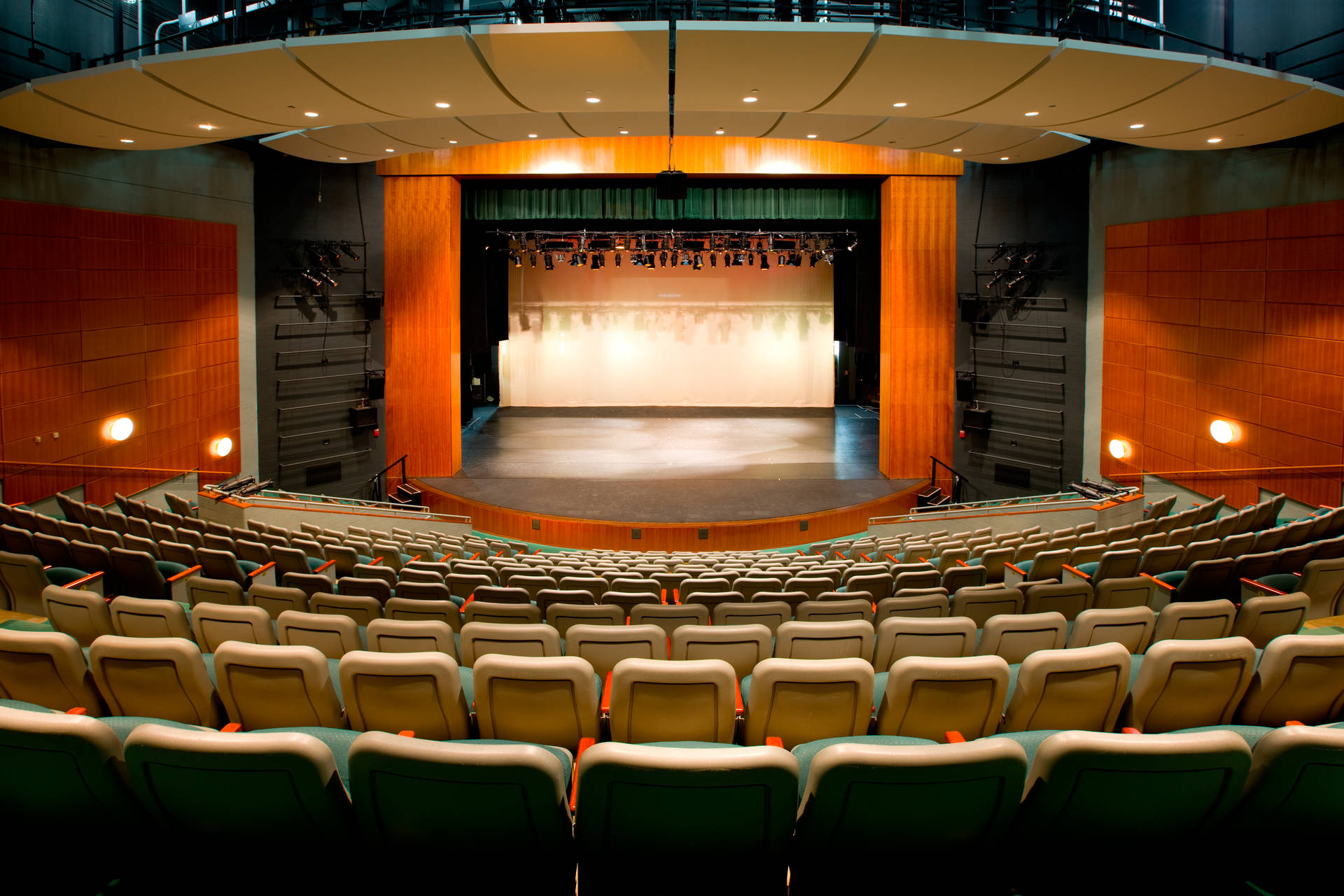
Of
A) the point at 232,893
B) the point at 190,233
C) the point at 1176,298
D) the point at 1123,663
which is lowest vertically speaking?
the point at 232,893

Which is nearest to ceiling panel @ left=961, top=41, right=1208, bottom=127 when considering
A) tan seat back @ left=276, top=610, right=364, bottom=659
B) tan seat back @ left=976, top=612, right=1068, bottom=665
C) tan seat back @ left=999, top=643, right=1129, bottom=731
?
tan seat back @ left=976, top=612, right=1068, bottom=665

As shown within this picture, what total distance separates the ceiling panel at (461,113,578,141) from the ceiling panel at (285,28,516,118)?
2314 mm

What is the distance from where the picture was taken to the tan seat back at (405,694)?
2740 mm

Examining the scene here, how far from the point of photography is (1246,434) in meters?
11.6

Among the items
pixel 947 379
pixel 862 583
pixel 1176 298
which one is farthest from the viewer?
pixel 947 379

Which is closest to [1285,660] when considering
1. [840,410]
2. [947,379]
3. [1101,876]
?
[1101,876]

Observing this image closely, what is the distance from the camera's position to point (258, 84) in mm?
8039

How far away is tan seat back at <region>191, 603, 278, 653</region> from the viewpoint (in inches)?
154

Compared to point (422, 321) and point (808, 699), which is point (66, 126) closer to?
point (422, 321)

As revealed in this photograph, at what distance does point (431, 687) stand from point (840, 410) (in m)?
22.5

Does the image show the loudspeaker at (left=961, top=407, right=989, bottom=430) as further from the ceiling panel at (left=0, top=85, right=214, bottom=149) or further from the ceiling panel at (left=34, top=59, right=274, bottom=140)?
the ceiling panel at (left=0, top=85, right=214, bottom=149)

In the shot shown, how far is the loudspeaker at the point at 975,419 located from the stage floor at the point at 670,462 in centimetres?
172

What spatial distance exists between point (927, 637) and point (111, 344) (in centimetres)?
1261

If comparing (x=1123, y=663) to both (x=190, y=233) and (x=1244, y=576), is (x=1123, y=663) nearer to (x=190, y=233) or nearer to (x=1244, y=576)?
(x=1244, y=576)
